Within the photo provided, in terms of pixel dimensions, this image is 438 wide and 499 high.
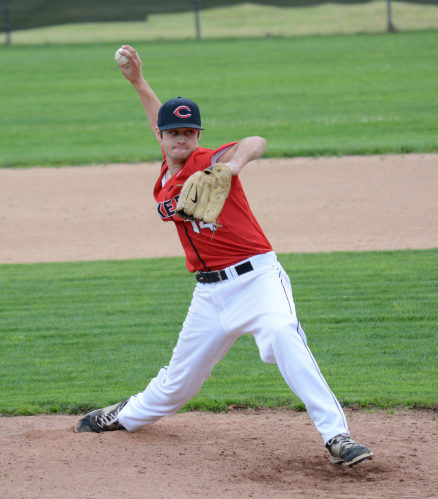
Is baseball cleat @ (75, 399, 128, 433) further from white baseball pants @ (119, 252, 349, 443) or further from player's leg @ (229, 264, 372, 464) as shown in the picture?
player's leg @ (229, 264, 372, 464)

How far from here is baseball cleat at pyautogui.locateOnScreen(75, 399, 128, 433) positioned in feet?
16.2

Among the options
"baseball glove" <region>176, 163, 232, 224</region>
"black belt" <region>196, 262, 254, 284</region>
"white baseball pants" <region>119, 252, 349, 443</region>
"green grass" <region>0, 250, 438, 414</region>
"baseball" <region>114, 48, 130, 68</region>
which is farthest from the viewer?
"green grass" <region>0, 250, 438, 414</region>

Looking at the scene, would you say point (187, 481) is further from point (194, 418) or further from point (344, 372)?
point (344, 372)

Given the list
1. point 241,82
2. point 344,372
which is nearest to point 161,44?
point 241,82

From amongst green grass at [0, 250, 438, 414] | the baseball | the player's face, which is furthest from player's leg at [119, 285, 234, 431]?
the baseball

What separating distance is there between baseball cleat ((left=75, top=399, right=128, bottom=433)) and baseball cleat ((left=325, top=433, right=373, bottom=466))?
134 centimetres

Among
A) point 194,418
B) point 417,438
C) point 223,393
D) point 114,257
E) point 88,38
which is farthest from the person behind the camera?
point 88,38

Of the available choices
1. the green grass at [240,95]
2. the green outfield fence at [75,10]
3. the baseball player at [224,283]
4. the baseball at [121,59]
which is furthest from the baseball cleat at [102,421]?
the green outfield fence at [75,10]

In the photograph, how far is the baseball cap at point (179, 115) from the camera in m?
4.40

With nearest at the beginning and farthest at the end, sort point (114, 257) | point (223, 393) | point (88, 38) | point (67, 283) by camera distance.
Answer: point (223, 393)
point (67, 283)
point (114, 257)
point (88, 38)

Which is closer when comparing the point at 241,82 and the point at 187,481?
the point at 187,481

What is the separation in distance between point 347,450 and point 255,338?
0.69 m

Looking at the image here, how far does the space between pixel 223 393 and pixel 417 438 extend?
1402 mm

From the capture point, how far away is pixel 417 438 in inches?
190
